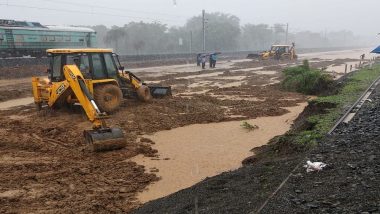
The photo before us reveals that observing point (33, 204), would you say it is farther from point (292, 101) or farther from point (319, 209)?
point (292, 101)

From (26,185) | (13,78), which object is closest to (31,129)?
(26,185)

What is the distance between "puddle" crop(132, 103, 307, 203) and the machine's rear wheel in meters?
2.67

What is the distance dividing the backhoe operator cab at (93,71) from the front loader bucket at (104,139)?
3.76m

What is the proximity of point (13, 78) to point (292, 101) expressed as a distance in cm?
2134

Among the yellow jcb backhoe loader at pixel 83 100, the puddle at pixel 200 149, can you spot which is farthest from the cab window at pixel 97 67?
the puddle at pixel 200 149

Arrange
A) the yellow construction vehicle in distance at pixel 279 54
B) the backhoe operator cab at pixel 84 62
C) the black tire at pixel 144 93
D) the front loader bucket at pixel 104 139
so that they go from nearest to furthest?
the front loader bucket at pixel 104 139 → the backhoe operator cab at pixel 84 62 → the black tire at pixel 144 93 → the yellow construction vehicle in distance at pixel 279 54

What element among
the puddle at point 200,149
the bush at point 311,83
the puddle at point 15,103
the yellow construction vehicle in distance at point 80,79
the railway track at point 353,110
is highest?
the yellow construction vehicle in distance at point 80,79

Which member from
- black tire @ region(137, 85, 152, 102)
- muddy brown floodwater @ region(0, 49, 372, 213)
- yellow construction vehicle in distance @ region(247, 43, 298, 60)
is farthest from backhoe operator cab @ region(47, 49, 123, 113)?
yellow construction vehicle in distance @ region(247, 43, 298, 60)

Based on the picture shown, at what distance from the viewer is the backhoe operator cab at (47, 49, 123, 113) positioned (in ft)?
44.1

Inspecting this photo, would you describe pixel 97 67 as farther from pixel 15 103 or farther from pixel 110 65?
pixel 15 103

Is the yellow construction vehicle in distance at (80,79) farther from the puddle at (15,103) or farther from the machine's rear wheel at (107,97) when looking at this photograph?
the puddle at (15,103)

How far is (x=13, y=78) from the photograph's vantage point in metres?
29.3

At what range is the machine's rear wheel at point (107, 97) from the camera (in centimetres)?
1355

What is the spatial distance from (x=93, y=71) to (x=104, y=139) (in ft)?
15.8
